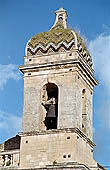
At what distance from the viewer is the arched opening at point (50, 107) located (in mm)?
18820

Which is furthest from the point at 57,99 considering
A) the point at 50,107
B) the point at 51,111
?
the point at 51,111

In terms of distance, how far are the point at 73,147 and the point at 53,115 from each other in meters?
1.74

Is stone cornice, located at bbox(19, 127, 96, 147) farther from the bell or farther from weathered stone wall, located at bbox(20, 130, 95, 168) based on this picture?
the bell

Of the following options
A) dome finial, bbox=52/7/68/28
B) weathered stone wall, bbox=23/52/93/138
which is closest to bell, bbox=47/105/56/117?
weathered stone wall, bbox=23/52/93/138

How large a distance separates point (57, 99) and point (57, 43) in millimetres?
2133

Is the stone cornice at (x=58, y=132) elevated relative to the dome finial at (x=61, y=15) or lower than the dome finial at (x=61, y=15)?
lower

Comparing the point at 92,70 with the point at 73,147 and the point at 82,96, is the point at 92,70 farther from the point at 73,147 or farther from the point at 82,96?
the point at 73,147

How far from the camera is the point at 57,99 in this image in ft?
62.9

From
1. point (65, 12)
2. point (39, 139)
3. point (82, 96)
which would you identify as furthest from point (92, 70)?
point (39, 139)

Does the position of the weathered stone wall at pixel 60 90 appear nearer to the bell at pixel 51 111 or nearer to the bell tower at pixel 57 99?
the bell tower at pixel 57 99

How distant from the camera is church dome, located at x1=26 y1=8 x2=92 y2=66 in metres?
19.2

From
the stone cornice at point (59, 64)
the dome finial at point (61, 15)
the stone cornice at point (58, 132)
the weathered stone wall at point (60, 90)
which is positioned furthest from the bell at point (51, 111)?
the dome finial at point (61, 15)

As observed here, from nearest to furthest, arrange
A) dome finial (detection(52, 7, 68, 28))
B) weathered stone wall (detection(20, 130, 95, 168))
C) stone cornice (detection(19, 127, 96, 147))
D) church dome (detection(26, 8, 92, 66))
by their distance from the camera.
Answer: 1. weathered stone wall (detection(20, 130, 95, 168))
2. stone cornice (detection(19, 127, 96, 147))
3. church dome (detection(26, 8, 92, 66))
4. dome finial (detection(52, 7, 68, 28))

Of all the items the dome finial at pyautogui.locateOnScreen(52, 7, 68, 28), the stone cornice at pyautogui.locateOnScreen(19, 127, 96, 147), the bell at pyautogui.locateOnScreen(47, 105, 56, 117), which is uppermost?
the dome finial at pyautogui.locateOnScreen(52, 7, 68, 28)
